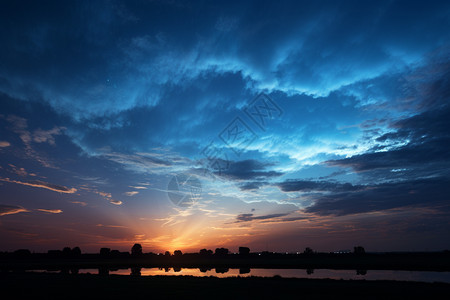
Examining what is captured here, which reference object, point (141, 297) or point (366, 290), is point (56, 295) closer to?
point (141, 297)

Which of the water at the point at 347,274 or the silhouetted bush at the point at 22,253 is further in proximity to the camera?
the silhouetted bush at the point at 22,253

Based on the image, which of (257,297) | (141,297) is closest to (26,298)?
(141,297)

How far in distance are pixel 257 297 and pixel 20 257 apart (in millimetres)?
235216

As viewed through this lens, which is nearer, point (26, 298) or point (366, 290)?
point (26, 298)

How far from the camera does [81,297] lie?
1778 centimetres

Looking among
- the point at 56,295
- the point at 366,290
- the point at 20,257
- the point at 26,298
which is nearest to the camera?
the point at 26,298

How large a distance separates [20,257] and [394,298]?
241 meters

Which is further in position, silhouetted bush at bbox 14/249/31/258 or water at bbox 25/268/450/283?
silhouetted bush at bbox 14/249/31/258

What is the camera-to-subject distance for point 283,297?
1783 cm

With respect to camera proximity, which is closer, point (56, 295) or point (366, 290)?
point (56, 295)

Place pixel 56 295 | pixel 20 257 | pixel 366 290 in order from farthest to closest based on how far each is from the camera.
A: pixel 20 257 → pixel 366 290 → pixel 56 295

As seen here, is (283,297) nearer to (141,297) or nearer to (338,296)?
(338,296)

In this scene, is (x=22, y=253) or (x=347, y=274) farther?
(x=22, y=253)

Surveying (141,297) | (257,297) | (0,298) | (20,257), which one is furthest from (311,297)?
(20,257)
